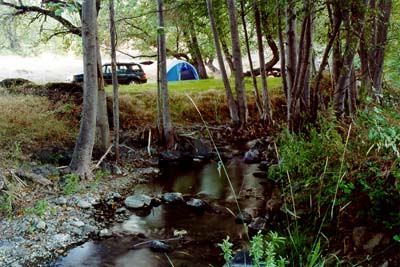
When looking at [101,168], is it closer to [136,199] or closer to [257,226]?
[136,199]

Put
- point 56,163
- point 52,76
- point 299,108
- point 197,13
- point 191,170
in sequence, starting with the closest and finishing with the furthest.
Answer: point 299,108
point 56,163
point 191,170
point 197,13
point 52,76

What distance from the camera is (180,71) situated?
1636 cm

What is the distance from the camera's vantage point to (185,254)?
156 inches

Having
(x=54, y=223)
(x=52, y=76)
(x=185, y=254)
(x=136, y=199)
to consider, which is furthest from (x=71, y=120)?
(x=52, y=76)

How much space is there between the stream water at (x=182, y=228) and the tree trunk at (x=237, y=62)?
7.97 ft

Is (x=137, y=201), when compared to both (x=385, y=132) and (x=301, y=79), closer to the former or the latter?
(x=301, y=79)

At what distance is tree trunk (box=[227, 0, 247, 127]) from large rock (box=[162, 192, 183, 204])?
3.69 m

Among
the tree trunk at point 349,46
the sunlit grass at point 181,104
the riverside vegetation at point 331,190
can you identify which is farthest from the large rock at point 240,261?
the sunlit grass at point 181,104

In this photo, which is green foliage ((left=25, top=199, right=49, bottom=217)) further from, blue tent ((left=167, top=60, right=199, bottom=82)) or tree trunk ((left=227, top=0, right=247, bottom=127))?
blue tent ((left=167, top=60, right=199, bottom=82))

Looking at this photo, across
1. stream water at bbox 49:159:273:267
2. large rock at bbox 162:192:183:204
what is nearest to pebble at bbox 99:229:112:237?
stream water at bbox 49:159:273:267

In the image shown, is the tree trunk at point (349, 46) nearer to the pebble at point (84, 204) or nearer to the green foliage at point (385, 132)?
the green foliage at point (385, 132)

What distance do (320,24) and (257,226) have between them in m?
5.59

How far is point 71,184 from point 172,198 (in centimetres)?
141

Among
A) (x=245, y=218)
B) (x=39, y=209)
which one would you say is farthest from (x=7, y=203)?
(x=245, y=218)
